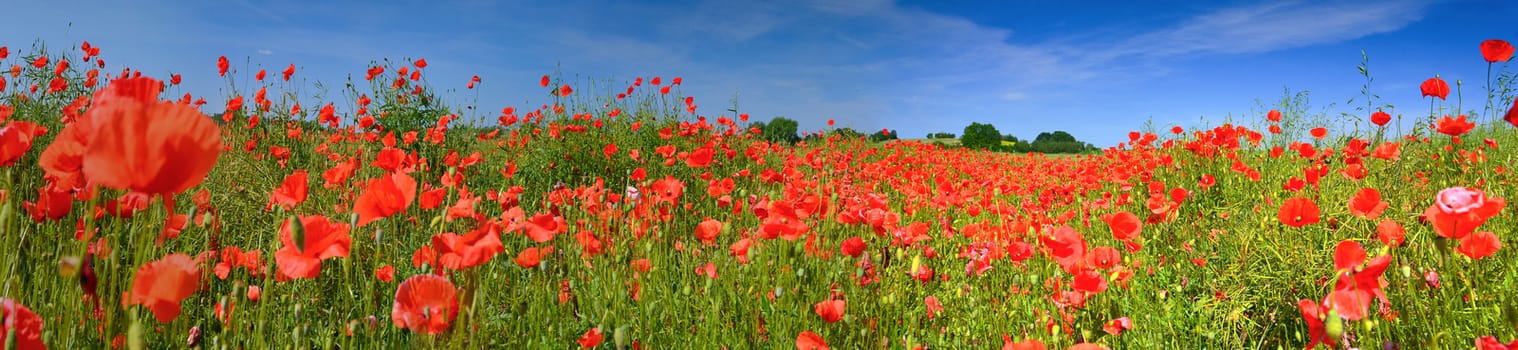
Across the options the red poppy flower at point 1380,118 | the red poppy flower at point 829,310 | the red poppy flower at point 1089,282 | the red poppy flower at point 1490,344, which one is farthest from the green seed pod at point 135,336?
the red poppy flower at point 1380,118

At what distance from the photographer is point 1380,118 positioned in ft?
11.7

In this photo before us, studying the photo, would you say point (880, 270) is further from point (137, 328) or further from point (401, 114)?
point (401, 114)

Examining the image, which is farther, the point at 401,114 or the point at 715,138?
the point at 715,138

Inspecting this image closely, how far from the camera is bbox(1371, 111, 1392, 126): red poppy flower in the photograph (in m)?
3.55

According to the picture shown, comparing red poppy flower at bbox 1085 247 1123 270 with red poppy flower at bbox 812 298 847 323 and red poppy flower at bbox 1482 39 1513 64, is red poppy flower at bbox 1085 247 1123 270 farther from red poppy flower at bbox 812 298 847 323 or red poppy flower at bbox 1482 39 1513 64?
red poppy flower at bbox 1482 39 1513 64

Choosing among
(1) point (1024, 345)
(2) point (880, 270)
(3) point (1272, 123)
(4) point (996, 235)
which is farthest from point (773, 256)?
(3) point (1272, 123)

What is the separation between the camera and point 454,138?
17.9 feet

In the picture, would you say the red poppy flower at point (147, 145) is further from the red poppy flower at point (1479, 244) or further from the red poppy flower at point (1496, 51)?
the red poppy flower at point (1496, 51)

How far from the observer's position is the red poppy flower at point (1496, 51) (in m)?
2.40

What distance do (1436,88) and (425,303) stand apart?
12.3 feet

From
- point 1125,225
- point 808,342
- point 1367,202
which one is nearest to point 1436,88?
point 1367,202

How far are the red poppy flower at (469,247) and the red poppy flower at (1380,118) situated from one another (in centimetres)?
421

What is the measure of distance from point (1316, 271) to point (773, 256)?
5.38ft

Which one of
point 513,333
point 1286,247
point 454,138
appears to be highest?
point 454,138
